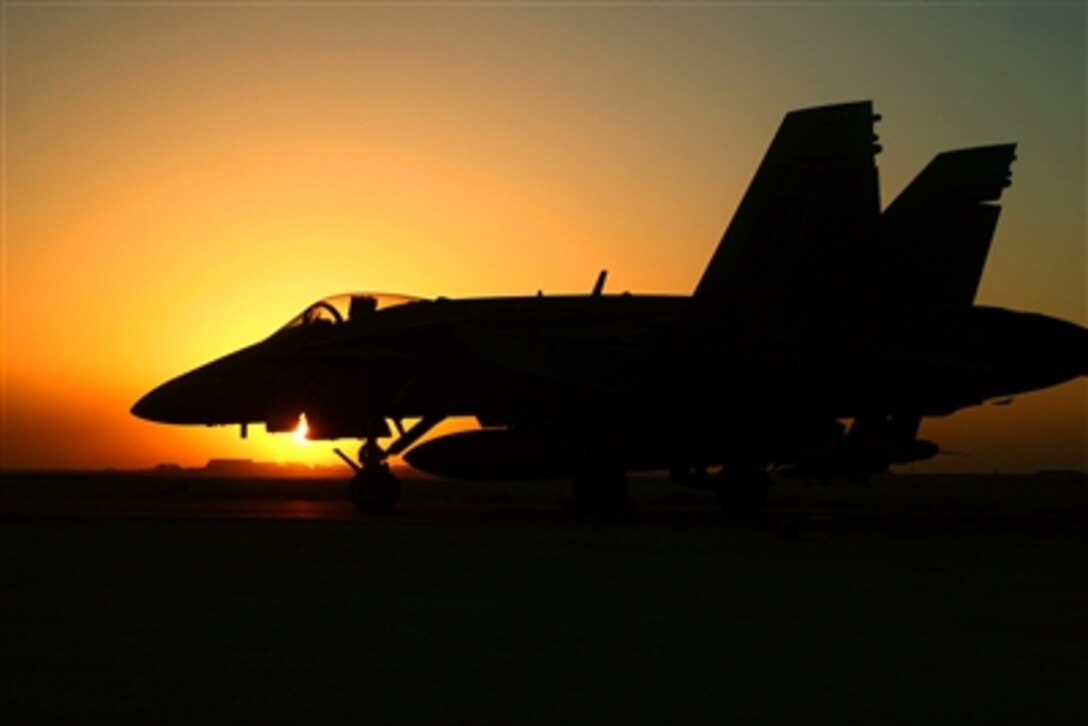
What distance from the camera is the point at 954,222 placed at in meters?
19.2

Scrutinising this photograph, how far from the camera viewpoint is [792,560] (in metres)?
11.7

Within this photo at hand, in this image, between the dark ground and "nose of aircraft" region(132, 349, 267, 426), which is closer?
the dark ground

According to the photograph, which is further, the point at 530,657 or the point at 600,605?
the point at 600,605

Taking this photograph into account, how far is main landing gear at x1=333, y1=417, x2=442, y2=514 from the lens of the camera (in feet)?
64.4

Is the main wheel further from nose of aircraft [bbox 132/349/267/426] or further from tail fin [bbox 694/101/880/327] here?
tail fin [bbox 694/101/880/327]

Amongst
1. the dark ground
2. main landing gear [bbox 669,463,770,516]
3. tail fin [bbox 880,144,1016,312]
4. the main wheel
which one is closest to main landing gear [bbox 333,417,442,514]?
the main wheel

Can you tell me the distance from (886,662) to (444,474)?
12.4 m

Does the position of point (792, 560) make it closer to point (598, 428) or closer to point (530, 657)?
point (530, 657)

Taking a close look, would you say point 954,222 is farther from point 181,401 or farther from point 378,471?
point 181,401

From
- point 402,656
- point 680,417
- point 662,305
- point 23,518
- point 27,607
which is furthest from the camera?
point 662,305

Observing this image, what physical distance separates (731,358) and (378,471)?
525 centimetres

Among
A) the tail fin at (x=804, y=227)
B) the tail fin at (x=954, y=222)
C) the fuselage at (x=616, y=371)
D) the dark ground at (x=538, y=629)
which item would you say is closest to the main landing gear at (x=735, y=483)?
the fuselage at (x=616, y=371)

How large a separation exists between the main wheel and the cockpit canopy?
7.77 ft

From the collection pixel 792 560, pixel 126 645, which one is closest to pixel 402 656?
pixel 126 645
